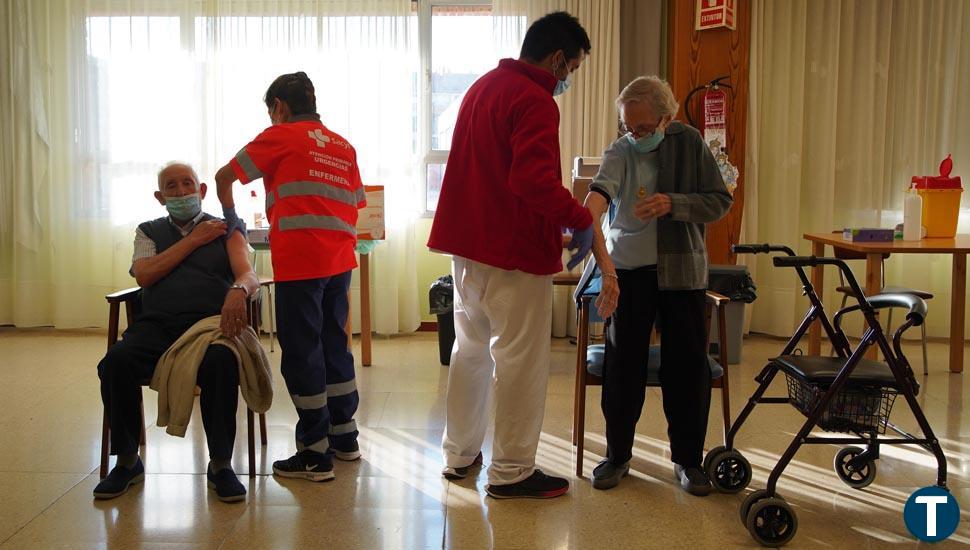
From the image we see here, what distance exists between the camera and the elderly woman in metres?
2.75

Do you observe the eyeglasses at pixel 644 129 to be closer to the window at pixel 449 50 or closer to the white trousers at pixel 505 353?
the white trousers at pixel 505 353

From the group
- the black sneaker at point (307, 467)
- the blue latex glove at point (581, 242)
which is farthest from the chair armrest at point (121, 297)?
the blue latex glove at point (581, 242)

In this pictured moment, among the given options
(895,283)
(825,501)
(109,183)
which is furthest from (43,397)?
(895,283)

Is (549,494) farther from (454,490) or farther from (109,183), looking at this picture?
(109,183)

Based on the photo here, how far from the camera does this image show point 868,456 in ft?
9.45

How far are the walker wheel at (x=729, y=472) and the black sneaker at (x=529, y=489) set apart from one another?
0.50 meters

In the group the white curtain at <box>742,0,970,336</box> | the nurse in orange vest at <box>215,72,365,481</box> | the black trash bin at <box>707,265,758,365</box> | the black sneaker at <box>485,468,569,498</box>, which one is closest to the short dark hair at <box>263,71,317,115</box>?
the nurse in orange vest at <box>215,72,365,481</box>

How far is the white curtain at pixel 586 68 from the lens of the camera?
5.52 m

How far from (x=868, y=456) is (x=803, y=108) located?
3277mm

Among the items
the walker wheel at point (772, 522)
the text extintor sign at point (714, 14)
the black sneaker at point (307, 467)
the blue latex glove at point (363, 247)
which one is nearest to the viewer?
the walker wheel at point (772, 522)

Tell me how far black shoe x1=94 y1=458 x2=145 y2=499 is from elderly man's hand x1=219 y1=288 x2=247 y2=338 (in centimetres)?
55

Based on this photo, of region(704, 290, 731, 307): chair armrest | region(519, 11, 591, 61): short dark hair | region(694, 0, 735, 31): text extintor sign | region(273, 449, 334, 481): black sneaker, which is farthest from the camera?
region(694, 0, 735, 31): text extintor sign

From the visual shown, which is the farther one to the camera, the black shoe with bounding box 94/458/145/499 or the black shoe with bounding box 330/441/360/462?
the black shoe with bounding box 330/441/360/462

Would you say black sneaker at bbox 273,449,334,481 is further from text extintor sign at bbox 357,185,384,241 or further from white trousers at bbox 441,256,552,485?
text extintor sign at bbox 357,185,384,241
